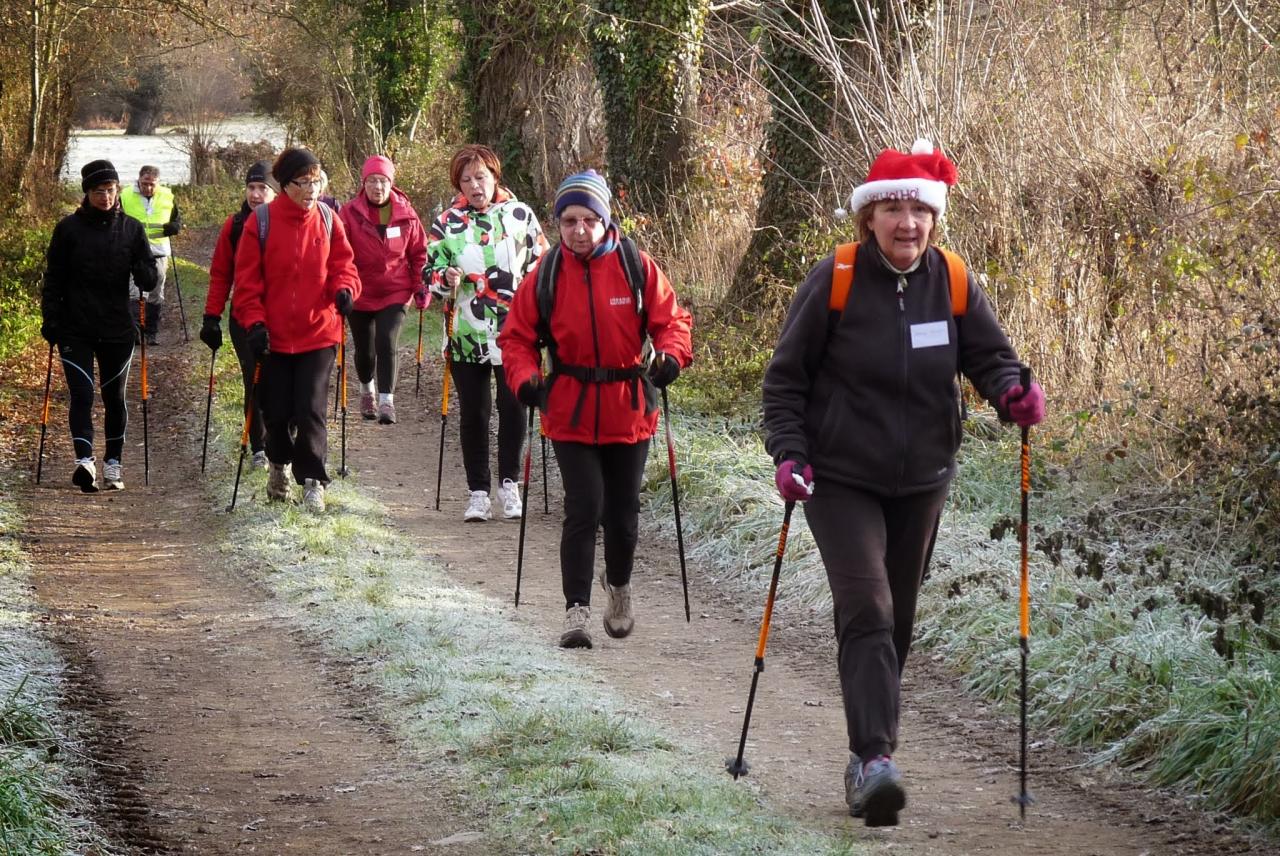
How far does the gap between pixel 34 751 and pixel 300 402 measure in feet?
14.8

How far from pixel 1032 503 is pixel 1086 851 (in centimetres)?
428

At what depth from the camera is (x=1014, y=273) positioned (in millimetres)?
11211

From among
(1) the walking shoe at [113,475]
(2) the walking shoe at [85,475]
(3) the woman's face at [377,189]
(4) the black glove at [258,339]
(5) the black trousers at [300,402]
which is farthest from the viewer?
(3) the woman's face at [377,189]

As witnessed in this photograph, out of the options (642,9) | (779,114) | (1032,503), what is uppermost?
(642,9)

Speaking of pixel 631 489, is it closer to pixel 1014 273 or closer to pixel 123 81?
pixel 1014 273

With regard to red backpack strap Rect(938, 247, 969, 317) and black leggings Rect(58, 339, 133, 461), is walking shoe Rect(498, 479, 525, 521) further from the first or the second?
red backpack strap Rect(938, 247, 969, 317)

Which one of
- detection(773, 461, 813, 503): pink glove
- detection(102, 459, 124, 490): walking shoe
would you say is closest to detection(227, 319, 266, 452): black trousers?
detection(102, 459, 124, 490): walking shoe

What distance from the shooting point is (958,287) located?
17.4ft

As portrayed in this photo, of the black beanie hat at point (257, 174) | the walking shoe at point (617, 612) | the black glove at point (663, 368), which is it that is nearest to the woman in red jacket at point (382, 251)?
the black beanie hat at point (257, 174)

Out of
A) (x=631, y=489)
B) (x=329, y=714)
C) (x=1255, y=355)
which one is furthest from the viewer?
(x=1255, y=355)

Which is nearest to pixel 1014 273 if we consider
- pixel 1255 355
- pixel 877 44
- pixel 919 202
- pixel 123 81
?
pixel 877 44

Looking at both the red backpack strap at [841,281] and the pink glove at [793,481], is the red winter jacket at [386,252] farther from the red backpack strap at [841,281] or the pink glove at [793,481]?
the pink glove at [793,481]

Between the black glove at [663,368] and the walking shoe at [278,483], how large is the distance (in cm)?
434

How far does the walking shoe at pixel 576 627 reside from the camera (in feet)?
25.1
